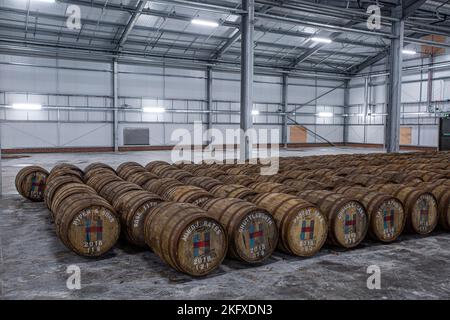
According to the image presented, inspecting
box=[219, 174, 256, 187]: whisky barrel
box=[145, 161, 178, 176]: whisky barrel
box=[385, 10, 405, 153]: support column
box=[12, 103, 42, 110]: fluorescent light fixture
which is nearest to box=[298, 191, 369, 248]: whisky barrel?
box=[219, 174, 256, 187]: whisky barrel

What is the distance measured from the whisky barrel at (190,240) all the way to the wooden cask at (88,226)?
935 millimetres

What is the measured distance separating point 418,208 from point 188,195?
12.5ft

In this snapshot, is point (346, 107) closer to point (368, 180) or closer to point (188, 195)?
point (368, 180)

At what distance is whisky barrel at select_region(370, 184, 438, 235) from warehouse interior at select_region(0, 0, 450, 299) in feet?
0.84

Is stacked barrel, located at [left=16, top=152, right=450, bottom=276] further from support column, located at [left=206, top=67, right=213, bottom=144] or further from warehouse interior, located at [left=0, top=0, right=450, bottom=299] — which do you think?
support column, located at [left=206, top=67, right=213, bottom=144]

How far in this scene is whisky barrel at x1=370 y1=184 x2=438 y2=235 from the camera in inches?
247

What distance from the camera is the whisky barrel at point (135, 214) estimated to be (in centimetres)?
546

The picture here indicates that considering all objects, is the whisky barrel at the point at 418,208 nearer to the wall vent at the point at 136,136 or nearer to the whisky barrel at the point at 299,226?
the whisky barrel at the point at 299,226

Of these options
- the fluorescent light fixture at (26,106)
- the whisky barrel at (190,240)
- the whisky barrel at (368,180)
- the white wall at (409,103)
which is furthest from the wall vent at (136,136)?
the whisky barrel at (190,240)

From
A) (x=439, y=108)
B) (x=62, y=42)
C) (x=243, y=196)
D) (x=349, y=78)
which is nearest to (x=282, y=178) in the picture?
(x=243, y=196)

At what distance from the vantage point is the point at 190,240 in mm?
4363
